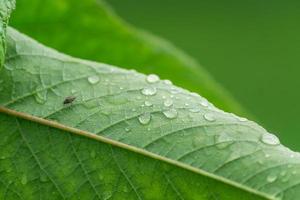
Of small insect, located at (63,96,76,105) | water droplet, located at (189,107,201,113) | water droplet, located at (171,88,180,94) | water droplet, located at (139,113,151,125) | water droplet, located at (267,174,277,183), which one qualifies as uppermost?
water droplet, located at (189,107,201,113)

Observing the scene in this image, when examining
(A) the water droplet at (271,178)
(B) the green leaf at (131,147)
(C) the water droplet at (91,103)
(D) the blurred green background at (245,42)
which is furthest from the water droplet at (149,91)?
(D) the blurred green background at (245,42)

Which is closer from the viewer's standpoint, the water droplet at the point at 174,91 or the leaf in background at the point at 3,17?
the leaf in background at the point at 3,17

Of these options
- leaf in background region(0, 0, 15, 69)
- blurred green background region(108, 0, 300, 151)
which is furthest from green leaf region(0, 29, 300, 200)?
blurred green background region(108, 0, 300, 151)

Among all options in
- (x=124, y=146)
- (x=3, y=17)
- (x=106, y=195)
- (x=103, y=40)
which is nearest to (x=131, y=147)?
(x=124, y=146)

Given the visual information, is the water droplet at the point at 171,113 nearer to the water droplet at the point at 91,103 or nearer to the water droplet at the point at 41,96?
the water droplet at the point at 91,103

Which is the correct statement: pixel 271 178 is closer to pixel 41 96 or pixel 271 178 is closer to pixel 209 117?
pixel 209 117

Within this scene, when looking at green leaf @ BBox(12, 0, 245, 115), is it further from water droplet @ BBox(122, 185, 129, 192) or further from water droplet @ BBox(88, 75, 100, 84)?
water droplet @ BBox(122, 185, 129, 192)
